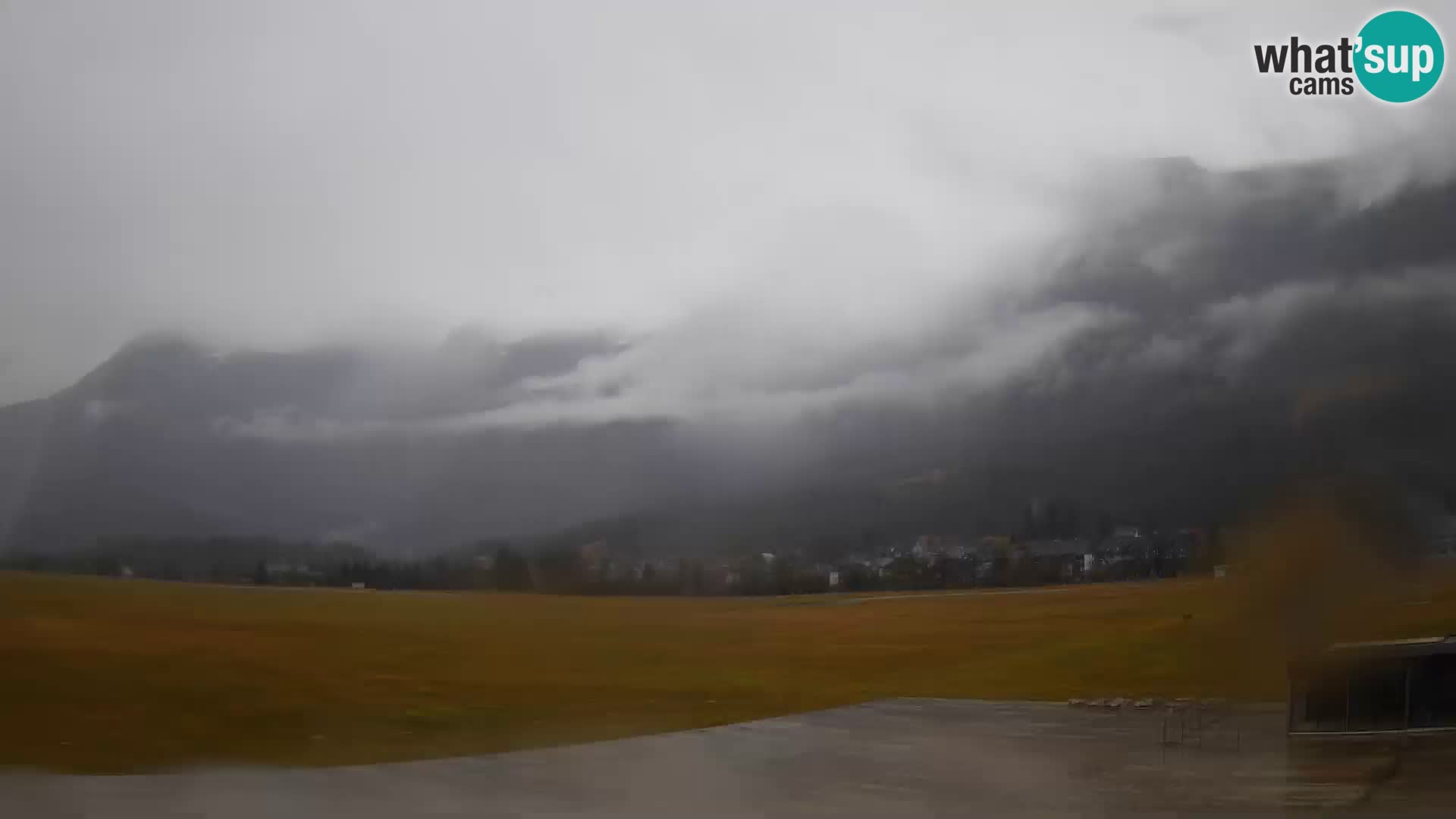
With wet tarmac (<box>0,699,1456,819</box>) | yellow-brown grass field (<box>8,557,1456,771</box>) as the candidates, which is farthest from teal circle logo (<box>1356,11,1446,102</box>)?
wet tarmac (<box>0,699,1456,819</box>)

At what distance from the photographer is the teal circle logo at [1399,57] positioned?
3.11 metres

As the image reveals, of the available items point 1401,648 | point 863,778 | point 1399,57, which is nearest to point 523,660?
point 863,778

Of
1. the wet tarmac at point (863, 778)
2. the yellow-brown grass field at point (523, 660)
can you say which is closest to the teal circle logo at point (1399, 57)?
the yellow-brown grass field at point (523, 660)

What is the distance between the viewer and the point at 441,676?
2.96 metres

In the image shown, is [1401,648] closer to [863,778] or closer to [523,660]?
[863,778]

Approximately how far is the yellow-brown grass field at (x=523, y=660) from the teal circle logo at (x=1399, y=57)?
4.72 feet

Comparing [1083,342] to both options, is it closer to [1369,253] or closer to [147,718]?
[1369,253]

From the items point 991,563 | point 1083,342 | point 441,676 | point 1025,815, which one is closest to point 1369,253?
point 1083,342

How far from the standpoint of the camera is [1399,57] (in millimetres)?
3127

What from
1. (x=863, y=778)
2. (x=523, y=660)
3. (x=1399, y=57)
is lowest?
(x=863, y=778)

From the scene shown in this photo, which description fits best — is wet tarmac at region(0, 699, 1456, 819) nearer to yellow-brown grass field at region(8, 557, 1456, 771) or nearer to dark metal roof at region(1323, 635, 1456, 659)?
yellow-brown grass field at region(8, 557, 1456, 771)

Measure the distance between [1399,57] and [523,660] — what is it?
9.86 feet

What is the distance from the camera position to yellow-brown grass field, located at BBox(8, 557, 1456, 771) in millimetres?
2932

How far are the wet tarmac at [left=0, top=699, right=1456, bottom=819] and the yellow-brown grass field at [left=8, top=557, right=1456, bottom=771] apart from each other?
0.05 metres
